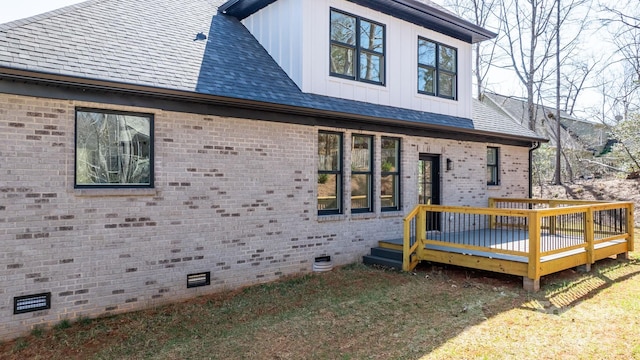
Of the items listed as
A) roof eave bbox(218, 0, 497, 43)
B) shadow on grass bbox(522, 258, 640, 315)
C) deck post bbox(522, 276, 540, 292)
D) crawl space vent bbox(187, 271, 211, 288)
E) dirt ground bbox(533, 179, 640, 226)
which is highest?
roof eave bbox(218, 0, 497, 43)

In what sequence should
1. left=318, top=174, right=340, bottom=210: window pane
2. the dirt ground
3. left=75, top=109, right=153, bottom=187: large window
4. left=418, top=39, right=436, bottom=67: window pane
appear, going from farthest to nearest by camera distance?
the dirt ground, left=418, top=39, right=436, bottom=67: window pane, left=318, top=174, right=340, bottom=210: window pane, left=75, top=109, right=153, bottom=187: large window

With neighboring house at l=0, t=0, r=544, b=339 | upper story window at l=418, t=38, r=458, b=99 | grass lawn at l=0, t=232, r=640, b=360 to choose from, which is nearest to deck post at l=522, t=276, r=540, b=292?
grass lawn at l=0, t=232, r=640, b=360

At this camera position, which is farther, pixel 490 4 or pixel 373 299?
pixel 490 4

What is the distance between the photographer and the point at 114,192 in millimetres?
A: 5688

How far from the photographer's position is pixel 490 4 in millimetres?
21172

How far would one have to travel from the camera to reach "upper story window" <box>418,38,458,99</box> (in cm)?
1011

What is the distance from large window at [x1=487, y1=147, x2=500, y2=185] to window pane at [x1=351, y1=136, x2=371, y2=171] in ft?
15.6

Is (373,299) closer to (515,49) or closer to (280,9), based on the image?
(280,9)

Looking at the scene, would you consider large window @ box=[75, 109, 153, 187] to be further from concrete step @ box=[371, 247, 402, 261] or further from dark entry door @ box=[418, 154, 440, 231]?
dark entry door @ box=[418, 154, 440, 231]

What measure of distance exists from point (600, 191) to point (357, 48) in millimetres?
13063

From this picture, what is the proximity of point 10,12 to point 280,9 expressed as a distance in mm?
7055

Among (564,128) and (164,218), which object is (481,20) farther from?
(164,218)

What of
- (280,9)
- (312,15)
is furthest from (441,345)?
(280,9)

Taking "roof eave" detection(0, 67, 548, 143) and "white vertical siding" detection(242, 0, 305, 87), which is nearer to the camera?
"roof eave" detection(0, 67, 548, 143)
